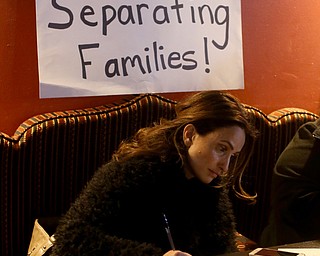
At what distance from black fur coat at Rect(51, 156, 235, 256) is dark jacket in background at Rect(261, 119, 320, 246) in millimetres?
419

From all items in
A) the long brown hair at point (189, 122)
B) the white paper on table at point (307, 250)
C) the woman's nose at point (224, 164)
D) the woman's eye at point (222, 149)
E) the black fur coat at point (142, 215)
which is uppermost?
the long brown hair at point (189, 122)

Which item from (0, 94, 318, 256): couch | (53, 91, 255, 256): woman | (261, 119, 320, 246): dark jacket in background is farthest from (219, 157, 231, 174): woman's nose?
(0, 94, 318, 256): couch

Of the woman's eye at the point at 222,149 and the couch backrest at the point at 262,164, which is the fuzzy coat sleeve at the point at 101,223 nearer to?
the woman's eye at the point at 222,149

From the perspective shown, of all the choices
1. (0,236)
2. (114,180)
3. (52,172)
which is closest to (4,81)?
(52,172)

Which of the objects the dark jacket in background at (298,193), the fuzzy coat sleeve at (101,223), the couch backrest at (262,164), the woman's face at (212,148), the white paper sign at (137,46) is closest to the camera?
the fuzzy coat sleeve at (101,223)

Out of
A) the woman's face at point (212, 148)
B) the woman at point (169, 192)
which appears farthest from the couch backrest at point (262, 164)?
the woman's face at point (212, 148)

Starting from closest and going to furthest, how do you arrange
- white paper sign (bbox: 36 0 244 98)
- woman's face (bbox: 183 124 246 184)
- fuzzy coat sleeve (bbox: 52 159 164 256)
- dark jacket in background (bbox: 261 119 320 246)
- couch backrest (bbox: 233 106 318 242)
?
1. fuzzy coat sleeve (bbox: 52 159 164 256)
2. woman's face (bbox: 183 124 246 184)
3. dark jacket in background (bbox: 261 119 320 246)
4. white paper sign (bbox: 36 0 244 98)
5. couch backrest (bbox: 233 106 318 242)

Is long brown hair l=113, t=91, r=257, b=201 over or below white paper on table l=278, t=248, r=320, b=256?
over

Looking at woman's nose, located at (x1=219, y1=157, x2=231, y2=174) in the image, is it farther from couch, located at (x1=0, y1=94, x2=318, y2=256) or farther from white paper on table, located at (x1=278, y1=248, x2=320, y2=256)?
couch, located at (x1=0, y1=94, x2=318, y2=256)

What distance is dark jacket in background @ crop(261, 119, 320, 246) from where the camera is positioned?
1.99m

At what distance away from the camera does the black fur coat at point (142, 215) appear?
143cm

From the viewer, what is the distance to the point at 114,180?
4.89ft

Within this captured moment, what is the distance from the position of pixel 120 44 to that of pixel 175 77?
0.84 ft

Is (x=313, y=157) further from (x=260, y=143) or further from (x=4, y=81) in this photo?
(x=4, y=81)
